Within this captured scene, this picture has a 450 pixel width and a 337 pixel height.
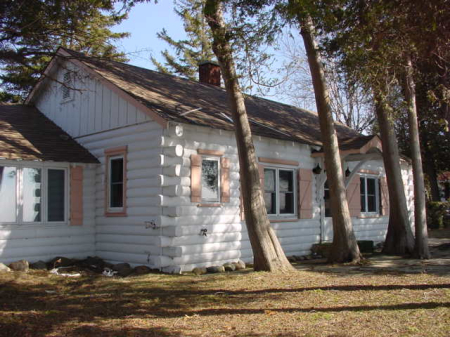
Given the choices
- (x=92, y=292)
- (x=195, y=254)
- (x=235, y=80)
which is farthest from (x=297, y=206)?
(x=92, y=292)

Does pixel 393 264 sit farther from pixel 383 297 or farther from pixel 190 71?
pixel 190 71

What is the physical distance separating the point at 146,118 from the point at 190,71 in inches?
993

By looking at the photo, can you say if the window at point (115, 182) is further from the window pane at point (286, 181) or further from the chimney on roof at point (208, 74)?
the chimney on roof at point (208, 74)

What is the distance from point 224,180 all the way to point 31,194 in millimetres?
4479

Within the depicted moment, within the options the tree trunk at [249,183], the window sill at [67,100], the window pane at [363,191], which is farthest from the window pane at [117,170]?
the window pane at [363,191]

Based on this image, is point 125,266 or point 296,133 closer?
point 125,266

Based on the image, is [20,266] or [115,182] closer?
[20,266]

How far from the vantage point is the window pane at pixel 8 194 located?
10.7m

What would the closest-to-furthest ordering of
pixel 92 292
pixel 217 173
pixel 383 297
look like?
pixel 383 297 < pixel 92 292 < pixel 217 173

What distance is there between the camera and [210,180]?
11531mm

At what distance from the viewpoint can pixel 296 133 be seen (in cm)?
1454

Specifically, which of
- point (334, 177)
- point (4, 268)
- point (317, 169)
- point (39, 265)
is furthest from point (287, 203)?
point (4, 268)

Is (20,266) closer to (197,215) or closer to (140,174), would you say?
(140,174)

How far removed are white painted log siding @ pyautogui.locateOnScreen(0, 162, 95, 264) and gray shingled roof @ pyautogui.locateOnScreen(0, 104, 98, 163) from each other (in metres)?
0.65
